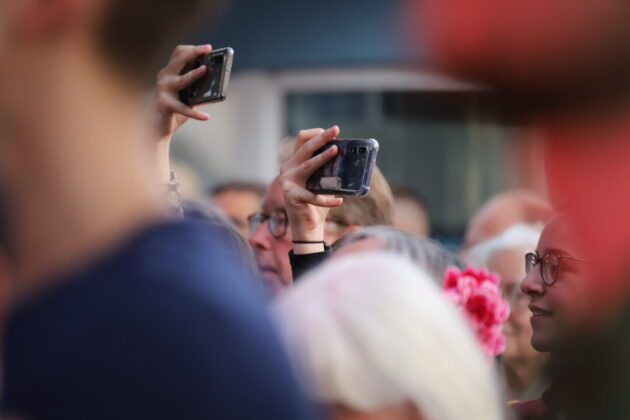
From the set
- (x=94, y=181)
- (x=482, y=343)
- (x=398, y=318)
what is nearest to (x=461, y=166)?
(x=482, y=343)

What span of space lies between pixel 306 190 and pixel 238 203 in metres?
2.86

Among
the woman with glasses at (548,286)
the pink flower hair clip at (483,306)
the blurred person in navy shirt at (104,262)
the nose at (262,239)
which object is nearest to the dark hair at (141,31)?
the blurred person in navy shirt at (104,262)

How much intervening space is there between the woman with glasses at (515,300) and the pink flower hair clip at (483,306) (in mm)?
793

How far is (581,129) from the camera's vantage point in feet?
2.49

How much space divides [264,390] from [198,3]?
30 centimetres

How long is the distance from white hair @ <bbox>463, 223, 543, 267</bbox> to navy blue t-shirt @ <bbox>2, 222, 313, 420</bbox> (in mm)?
2997

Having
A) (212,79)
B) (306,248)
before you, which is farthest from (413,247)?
(212,79)

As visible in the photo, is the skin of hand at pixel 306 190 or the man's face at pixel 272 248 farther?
the man's face at pixel 272 248

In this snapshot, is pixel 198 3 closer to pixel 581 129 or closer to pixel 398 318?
pixel 581 129

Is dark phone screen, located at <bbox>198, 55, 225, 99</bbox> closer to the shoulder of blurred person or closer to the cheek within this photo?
the cheek

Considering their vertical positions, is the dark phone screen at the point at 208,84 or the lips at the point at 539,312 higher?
the dark phone screen at the point at 208,84

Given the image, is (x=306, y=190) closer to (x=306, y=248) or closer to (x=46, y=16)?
(x=306, y=248)

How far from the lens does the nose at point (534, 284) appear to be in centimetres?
223

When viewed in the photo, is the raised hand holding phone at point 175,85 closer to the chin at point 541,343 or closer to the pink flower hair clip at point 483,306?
the pink flower hair clip at point 483,306
